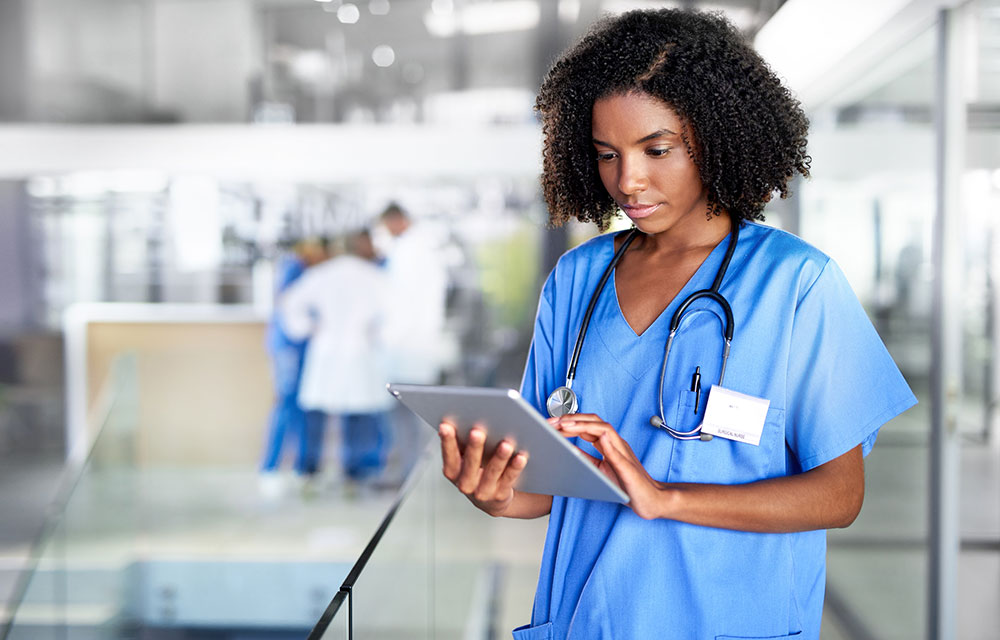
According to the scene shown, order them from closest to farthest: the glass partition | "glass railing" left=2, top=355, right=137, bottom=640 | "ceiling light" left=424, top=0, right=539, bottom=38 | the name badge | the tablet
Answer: the tablet, the name badge, the glass partition, "glass railing" left=2, top=355, right=137, bottom=640, "ceiling light" left=424, top=0, right=539, bottom=38

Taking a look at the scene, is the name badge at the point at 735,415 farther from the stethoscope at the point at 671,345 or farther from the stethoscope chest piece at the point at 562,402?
the stethoscope chest piece at the point at 562,402

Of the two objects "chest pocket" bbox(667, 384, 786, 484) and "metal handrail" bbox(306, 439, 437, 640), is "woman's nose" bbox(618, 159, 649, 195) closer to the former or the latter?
"chest pocket" bbox(667, 384, 786, 484)

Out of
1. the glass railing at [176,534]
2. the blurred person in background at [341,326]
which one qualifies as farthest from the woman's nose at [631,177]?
the blurred person in background at [341,326]

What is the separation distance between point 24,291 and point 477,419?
18.3 feet

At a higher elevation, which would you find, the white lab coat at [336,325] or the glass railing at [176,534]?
the white lab coat at [336,325]

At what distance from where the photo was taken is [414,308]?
5.02 m

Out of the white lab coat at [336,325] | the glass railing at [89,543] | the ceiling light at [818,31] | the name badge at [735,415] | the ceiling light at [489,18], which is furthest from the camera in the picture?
the ceiling light at [489,18]

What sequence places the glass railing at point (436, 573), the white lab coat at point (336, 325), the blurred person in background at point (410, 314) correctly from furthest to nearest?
1. the blurred person in background at point (410, 314)
2. the white lab coat at point (336, 325)
3. the glass railing at point (436, 573)

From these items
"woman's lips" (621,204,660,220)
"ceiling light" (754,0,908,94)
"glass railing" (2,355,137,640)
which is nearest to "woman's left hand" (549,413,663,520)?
"woman's lips" (621,204,660,220)

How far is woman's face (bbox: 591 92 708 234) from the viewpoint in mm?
952

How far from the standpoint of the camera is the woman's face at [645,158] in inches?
37.5

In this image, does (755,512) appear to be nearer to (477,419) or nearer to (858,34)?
(477,419)

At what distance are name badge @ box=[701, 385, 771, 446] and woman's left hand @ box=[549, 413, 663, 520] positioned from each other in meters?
0.10

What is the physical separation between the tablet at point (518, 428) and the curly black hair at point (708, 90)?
382 mm
